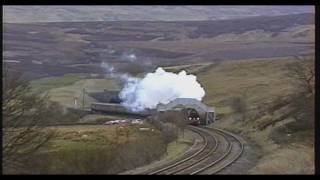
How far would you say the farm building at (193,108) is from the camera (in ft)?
195

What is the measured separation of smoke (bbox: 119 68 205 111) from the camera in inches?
2721

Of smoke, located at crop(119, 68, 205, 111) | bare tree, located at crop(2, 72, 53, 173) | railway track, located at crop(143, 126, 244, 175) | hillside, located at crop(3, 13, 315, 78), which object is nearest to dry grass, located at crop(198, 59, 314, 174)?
railway track, located at crop(143, 126, 244, 175)

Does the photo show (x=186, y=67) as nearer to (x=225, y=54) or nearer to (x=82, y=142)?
(x=225, y=54)

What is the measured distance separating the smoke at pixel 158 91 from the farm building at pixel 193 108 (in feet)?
20.7

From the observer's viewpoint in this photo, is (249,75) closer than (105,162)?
No

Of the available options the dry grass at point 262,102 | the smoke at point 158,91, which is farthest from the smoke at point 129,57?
the smoke at point 158,91

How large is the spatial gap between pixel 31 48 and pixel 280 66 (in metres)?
62.4

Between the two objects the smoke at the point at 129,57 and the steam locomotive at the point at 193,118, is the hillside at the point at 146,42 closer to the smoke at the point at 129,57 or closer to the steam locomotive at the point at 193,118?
the smoke at the point at 129,57

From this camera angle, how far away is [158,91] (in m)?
70.6

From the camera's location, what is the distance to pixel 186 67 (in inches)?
4850

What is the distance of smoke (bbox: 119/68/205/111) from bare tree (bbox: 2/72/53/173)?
29.8m

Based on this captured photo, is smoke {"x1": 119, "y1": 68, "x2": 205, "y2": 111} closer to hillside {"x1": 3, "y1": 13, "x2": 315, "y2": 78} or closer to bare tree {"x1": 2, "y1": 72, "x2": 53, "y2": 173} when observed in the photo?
bare tree {"x1": 2, "y1": 72, "x2": 53, "y2": 173}
